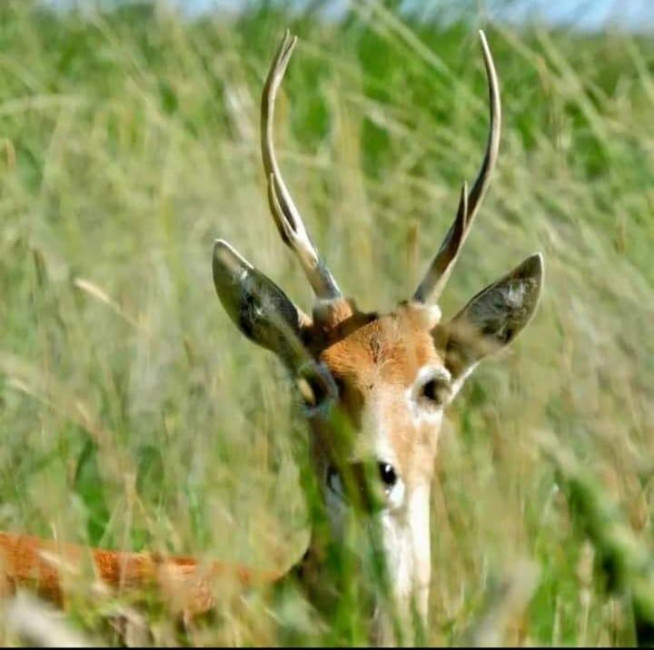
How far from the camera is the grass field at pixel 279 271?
12.7 feet

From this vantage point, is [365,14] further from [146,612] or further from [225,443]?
[146,612]

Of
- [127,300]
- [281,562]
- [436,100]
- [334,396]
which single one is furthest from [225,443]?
[436,100]

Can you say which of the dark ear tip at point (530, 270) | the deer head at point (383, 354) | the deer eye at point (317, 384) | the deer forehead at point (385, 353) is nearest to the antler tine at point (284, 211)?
the deer head at point (383, 354)

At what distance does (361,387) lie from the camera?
418 cm

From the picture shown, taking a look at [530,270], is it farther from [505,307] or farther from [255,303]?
[255,303]

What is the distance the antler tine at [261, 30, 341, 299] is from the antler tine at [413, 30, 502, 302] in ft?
0.68

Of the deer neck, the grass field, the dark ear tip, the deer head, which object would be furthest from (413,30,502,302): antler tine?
the deer neck

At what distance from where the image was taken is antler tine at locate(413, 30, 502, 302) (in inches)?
172

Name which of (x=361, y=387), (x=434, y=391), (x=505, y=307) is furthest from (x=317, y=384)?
(x=505, y=307)

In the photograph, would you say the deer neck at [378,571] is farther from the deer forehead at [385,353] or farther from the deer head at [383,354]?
the deer forehead at [385,353]

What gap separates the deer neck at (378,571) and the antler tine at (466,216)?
56 cm

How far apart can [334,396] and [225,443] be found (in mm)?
1039

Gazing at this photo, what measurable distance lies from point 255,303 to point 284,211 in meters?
0.26

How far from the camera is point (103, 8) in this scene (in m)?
8.95
